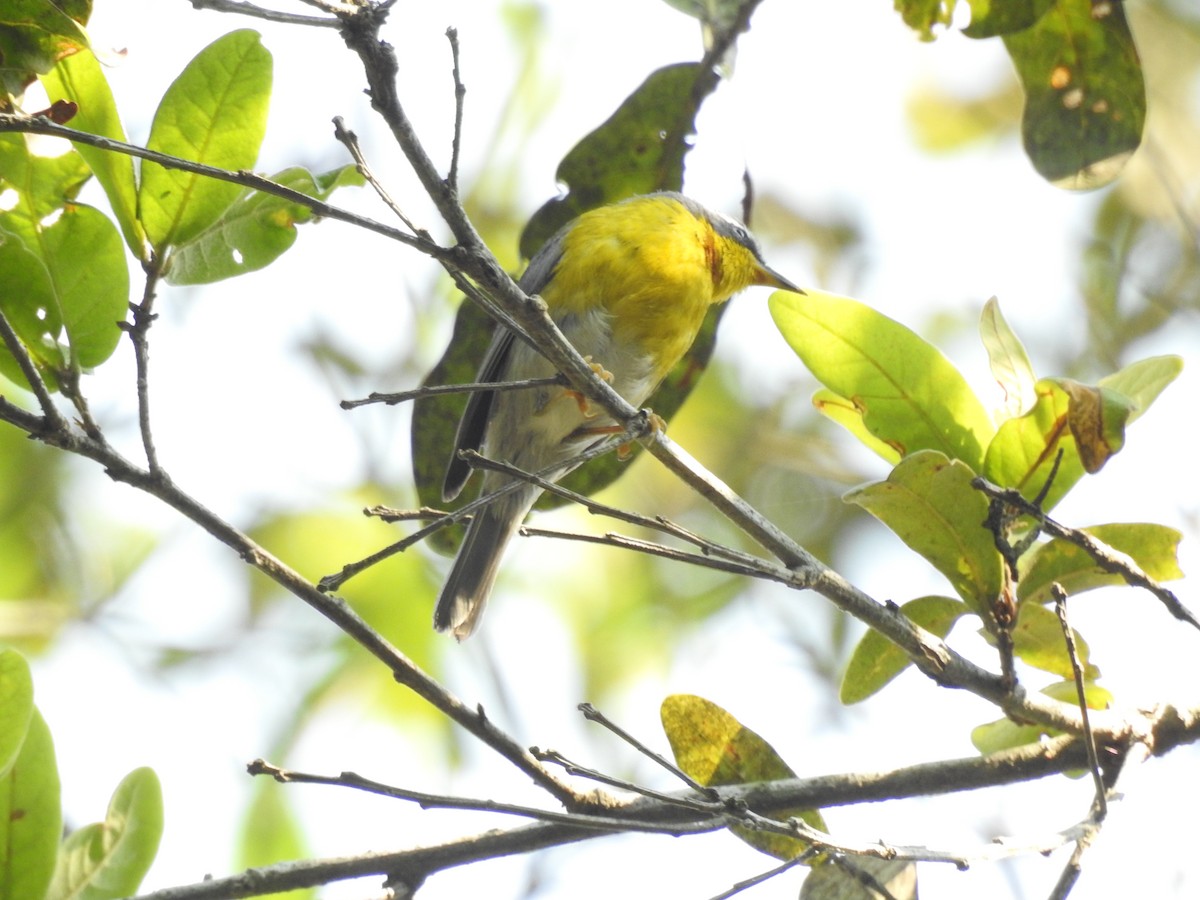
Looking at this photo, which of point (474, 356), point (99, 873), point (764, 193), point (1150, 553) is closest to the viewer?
point (99, 873)

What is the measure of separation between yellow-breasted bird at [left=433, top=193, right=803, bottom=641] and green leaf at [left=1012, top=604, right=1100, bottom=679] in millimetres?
1612

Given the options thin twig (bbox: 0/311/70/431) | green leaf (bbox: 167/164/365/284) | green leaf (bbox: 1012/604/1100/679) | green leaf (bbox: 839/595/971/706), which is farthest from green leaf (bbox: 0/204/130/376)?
green leaf (bbox: 1012/604/1100/679)

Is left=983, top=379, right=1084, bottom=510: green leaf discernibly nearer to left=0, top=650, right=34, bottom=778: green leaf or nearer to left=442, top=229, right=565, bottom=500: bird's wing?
left=442, top=229, right=565, bottom=500: bird's wing

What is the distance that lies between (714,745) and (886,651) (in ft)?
1.37

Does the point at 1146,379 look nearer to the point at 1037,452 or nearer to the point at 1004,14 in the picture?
the point at 1037,452

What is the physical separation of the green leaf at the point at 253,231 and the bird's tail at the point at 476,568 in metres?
1.63

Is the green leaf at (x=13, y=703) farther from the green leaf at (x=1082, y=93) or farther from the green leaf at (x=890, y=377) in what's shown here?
the green leaf at (x=1082, y=93)

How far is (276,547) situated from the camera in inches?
201

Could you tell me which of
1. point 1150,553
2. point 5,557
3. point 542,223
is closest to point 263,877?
point 1150,553

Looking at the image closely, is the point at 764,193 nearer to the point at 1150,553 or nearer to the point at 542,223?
the point at 542,223

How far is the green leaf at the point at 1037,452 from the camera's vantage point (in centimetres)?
233

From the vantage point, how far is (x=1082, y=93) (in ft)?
10.1

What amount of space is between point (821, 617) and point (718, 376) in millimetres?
1453

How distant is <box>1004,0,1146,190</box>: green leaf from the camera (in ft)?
9.96
